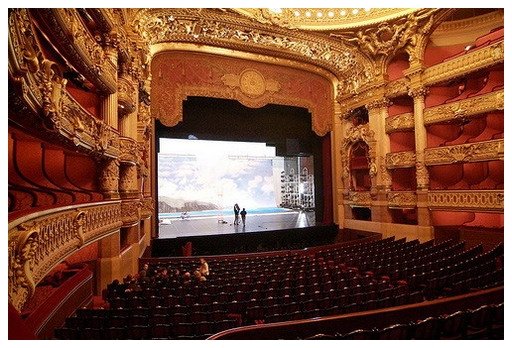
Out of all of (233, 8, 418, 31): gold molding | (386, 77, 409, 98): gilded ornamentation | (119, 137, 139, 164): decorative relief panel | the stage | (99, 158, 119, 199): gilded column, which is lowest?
the stage

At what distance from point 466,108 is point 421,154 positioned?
1.66m

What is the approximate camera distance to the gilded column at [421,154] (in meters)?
8.69

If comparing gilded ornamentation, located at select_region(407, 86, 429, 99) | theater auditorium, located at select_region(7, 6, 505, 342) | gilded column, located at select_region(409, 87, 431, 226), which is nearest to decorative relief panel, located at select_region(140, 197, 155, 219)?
theater auditorium, located at select_region(7, 6, 505, 342)

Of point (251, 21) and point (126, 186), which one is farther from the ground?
point (251, 21)

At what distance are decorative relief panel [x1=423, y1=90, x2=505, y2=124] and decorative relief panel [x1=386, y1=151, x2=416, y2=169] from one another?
3.64 ft

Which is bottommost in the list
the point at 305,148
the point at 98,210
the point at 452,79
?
the point at 98,210

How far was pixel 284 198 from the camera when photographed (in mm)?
17859

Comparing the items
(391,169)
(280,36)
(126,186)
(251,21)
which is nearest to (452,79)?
(391,169)

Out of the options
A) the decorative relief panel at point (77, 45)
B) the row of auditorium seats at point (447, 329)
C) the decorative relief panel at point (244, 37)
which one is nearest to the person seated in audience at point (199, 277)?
the row of auditorium seats at point (447, 329)

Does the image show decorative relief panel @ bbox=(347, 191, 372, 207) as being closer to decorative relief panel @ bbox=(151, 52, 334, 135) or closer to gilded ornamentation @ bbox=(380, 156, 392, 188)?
gilded ornamentation @ bbox=(380, 156, 392, 188)

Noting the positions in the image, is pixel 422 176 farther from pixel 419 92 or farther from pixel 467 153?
pixel 419 92

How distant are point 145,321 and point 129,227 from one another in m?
3.43

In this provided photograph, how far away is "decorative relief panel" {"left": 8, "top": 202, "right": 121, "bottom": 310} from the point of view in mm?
2143

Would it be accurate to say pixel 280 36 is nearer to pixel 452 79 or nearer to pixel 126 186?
pixel 452 79
